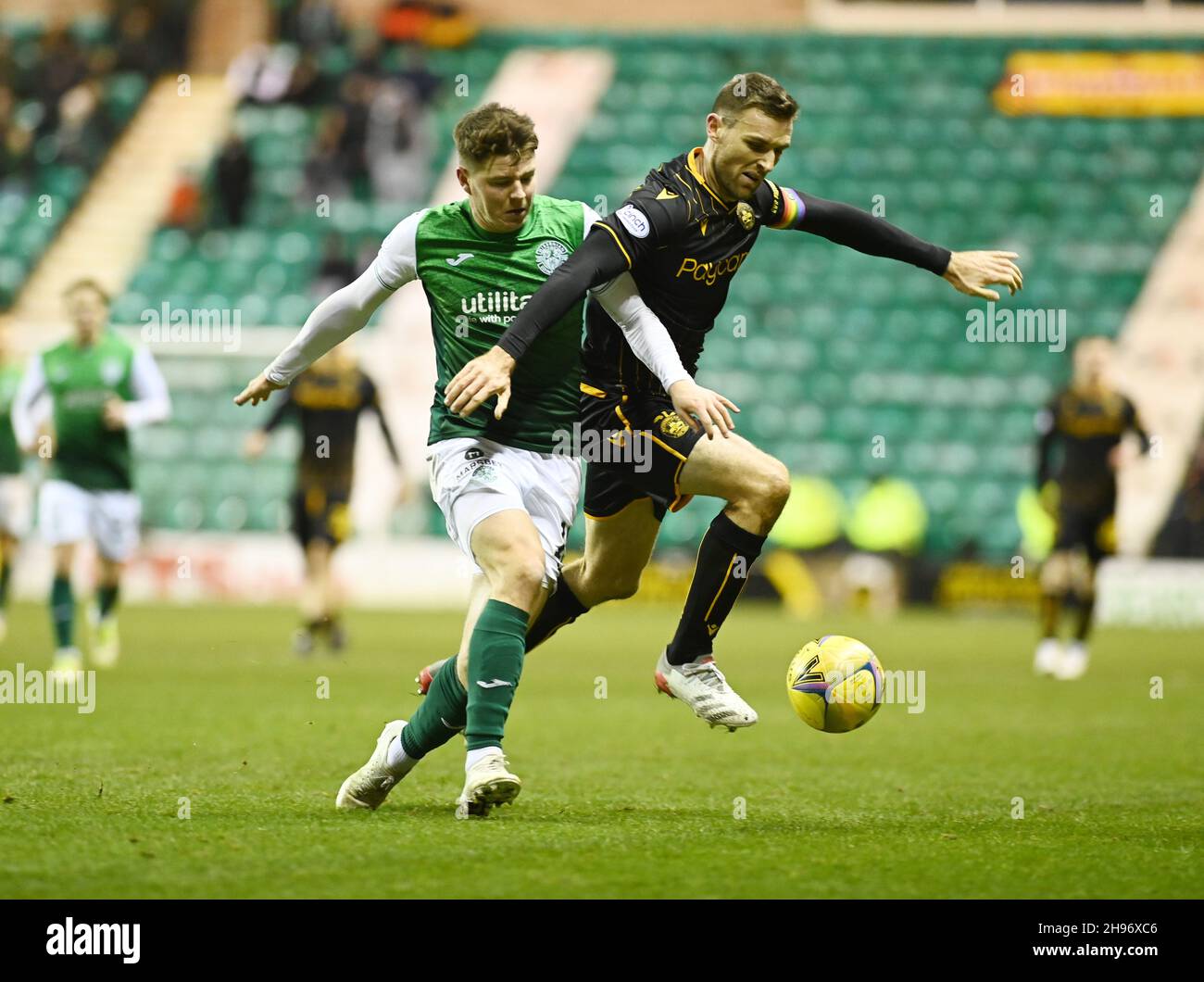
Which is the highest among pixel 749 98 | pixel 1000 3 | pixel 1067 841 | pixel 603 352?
pixel 1000 3

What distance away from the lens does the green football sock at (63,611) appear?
10633 mm

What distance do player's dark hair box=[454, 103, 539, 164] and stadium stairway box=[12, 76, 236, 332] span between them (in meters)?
18.2

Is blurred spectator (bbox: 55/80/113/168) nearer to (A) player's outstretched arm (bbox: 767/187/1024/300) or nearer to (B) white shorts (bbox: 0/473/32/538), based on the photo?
(B) white shorts (bbox: 0/473/32/538)

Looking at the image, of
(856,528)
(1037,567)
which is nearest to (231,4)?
(856,528)

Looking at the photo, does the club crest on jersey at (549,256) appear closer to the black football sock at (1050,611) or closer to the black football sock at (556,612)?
the black football sock at (556,612)

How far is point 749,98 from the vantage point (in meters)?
5.79

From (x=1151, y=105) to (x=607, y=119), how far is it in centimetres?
769

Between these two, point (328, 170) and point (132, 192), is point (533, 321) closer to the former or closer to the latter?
point (328, 170)

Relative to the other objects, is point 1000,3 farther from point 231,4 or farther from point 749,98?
point 749,98

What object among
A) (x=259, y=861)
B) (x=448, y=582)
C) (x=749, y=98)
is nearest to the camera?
(x=259, y=861)

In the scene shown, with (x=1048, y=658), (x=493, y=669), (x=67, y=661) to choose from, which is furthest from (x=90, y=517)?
(x=493, y=669)

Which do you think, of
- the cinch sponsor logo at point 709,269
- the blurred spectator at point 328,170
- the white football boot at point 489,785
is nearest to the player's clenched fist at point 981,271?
the cinch sponsor logo at point 709,269
